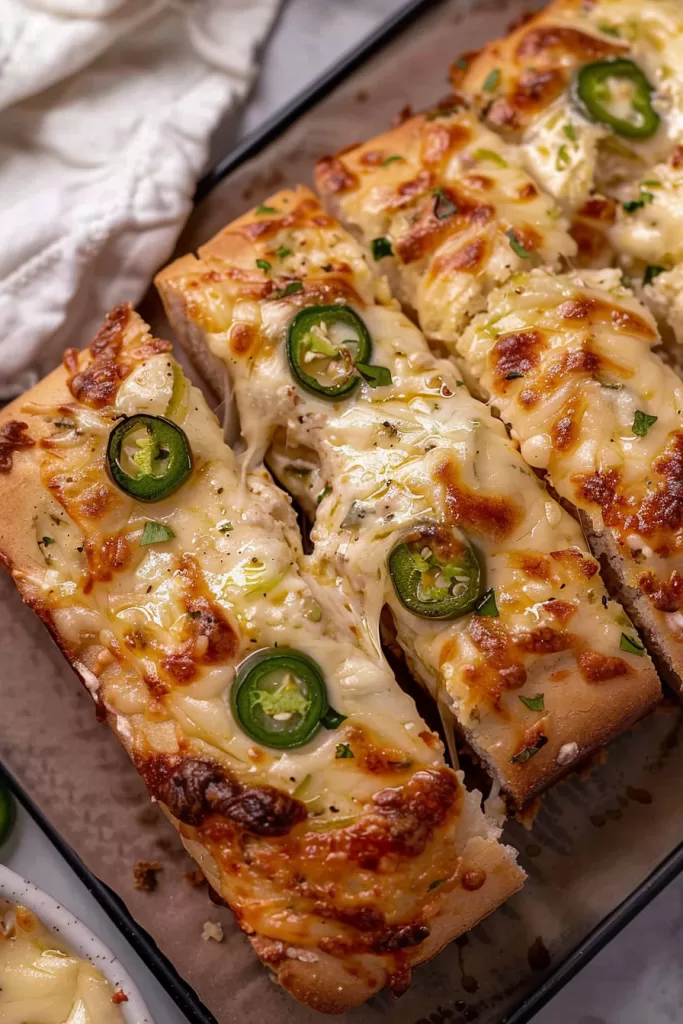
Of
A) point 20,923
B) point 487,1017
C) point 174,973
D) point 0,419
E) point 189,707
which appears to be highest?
point 0,419

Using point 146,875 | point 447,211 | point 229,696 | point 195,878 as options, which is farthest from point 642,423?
point 146,875

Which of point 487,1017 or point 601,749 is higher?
point 601,749

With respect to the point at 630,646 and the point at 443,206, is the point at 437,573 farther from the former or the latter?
the point at 443,206

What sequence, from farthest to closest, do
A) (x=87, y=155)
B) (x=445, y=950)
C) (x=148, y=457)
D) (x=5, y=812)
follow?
(x=87, y=155)
(x=5, y=812)
(x=445, y=950)
(x=148, y=457)

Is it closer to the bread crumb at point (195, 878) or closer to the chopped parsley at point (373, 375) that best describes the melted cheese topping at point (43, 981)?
the bread crumb at point (195, 878)

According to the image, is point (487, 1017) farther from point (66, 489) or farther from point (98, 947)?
point (66, 489)

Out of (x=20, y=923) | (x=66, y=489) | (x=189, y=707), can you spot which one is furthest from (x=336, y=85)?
(x=20, y=923)

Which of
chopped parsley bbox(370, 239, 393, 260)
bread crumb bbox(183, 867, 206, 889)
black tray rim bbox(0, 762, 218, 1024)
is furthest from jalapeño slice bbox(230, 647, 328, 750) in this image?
chopped parsley bbox(370, 239, 393, 260)
